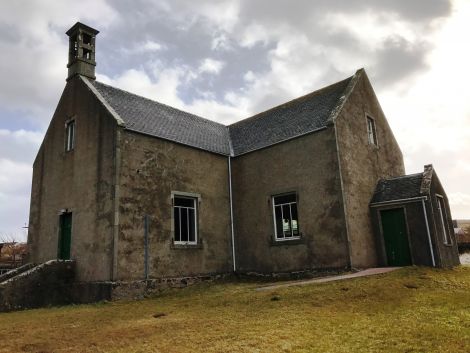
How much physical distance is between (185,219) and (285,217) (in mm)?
4640

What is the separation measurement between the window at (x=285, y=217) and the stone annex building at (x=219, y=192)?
54mm

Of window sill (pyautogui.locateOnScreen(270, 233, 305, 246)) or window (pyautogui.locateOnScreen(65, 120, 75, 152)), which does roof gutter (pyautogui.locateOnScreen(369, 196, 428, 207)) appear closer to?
window sill (pyautogui.locateOnScreen(270, 233, 305, 246))

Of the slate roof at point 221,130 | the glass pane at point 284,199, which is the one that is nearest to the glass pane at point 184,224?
the slate roof at point 221,130

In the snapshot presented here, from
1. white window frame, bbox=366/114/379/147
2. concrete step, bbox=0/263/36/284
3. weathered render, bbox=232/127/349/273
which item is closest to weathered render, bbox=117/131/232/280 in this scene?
weathered render, bbox=232/127/349/273

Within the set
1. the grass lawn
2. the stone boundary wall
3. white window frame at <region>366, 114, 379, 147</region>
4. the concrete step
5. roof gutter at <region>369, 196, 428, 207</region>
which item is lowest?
the grass lawn

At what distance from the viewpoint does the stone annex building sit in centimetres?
1609

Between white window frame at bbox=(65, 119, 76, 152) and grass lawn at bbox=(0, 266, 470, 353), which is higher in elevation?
white window frame at bbox=(65, 119, 76, 152)

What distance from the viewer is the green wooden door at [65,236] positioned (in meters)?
17.6

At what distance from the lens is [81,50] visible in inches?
794

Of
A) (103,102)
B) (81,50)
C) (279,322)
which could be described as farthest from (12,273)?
(279,322)

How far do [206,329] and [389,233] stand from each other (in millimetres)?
Result: 11840

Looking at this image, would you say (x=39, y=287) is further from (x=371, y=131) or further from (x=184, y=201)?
(x=371, y=131)

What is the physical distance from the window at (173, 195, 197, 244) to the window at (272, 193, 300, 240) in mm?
3833

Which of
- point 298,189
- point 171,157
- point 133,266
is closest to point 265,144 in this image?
point 298,189
